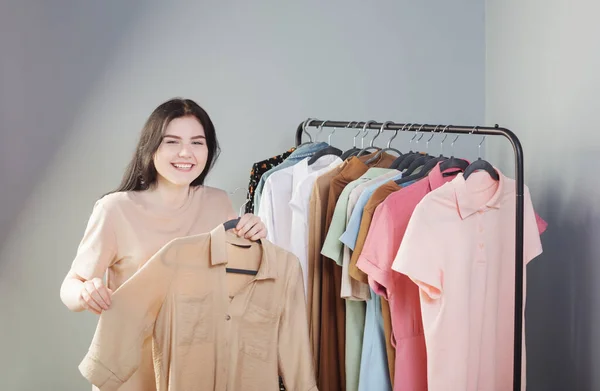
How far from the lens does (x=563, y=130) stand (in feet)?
9.33

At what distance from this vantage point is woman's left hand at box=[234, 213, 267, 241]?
2061 mm

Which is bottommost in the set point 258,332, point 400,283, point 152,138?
point 258,332

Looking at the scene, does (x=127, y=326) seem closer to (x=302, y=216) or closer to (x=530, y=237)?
(x=302, y=216)

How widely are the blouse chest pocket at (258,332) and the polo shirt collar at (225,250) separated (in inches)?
3.8

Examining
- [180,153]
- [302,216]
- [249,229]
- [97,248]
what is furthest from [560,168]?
[97,248]

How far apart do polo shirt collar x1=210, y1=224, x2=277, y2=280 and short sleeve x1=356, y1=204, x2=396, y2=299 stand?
382 millimetres

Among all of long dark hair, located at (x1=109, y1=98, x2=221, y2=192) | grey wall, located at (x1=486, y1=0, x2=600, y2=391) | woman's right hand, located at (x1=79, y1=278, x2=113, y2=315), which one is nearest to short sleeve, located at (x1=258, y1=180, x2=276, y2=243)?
long dark hair, located at (x1=109, y1=98, x2=221, y2=192)

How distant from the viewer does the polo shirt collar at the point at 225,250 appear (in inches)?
78.8

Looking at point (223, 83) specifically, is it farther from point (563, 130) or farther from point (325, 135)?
point (563, 130)

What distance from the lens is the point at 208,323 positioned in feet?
6.61

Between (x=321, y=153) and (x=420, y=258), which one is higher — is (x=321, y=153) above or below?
above

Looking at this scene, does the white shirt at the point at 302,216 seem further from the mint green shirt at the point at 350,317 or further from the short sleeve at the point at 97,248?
the short sleeve at the point at 97,248

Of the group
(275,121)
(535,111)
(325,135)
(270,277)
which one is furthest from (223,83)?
(270,277)

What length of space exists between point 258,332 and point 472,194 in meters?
0.77
